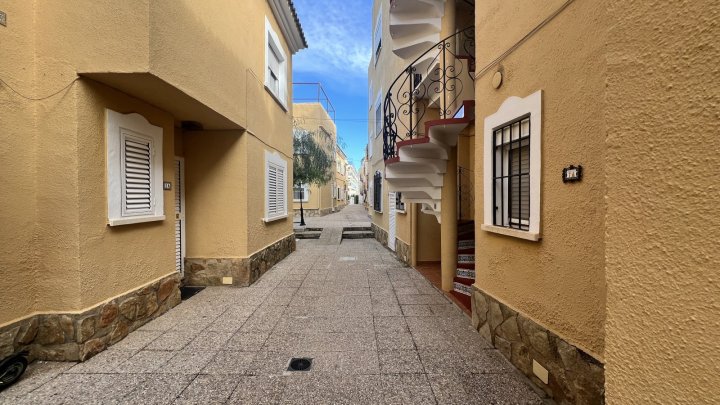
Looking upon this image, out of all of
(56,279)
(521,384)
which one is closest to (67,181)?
(56,279)

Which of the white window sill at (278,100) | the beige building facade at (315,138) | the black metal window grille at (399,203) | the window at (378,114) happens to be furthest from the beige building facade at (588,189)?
the beige building facade at (315,138)

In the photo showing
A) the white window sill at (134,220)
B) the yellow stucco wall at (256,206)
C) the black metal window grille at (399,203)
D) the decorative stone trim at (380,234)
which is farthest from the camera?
the decorative stone trim at (380,234)

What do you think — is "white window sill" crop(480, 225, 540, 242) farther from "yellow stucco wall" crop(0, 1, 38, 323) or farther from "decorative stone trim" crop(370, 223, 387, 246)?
"decorative stone trim" crop(370, 223, 387, 246)

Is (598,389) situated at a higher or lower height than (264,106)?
lower

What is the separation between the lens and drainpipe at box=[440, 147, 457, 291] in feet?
17.8

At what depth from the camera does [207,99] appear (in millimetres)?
4461

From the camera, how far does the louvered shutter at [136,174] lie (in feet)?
12.5

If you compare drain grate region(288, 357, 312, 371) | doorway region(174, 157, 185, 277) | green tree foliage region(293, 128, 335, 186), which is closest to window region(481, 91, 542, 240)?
drain grate region(288, 357, 312, 371)

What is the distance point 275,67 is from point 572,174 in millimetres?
7510

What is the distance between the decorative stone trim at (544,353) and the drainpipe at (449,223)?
64.0 inches

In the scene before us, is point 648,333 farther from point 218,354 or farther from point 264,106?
point 264,106

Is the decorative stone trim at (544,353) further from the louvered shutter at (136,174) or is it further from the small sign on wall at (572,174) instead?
the louvered shutter at (136,174)

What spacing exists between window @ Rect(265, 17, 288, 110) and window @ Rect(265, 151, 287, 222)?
5.11ft

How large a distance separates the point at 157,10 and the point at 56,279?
306 cm
